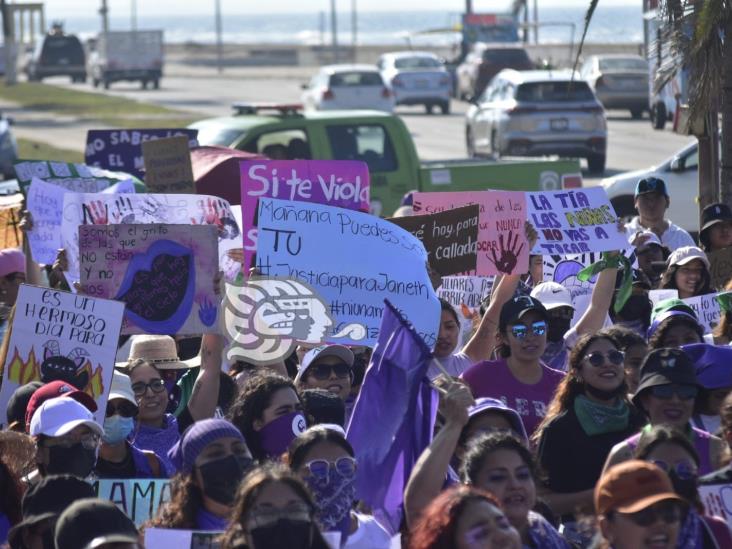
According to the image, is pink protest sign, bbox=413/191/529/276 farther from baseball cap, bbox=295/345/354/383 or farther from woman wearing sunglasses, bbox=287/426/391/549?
woman wearing sunglasses, bbox=287/426/391/549

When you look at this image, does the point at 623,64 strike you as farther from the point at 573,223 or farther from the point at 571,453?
the point at 571,453

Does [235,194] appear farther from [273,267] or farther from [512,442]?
[512,442]

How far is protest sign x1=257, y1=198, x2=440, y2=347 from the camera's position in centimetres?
801

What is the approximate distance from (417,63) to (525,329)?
37115 millimetres

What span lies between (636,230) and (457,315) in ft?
9.47

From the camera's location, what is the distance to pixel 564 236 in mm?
9594

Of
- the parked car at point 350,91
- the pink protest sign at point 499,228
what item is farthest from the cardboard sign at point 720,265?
the parked car at point 350,91

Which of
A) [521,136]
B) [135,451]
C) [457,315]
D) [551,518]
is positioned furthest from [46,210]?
[521,136]

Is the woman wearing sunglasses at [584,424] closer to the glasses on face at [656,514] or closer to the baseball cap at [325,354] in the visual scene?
the baseball cap at [325,354]

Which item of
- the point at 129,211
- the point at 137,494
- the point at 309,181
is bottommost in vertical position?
the point at 137,494

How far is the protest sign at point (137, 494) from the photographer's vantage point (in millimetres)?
6016

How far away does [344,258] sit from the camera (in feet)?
27.1

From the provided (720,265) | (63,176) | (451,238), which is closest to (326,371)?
(451,238)

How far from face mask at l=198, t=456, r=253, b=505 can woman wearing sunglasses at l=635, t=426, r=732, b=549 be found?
133 centimetres
